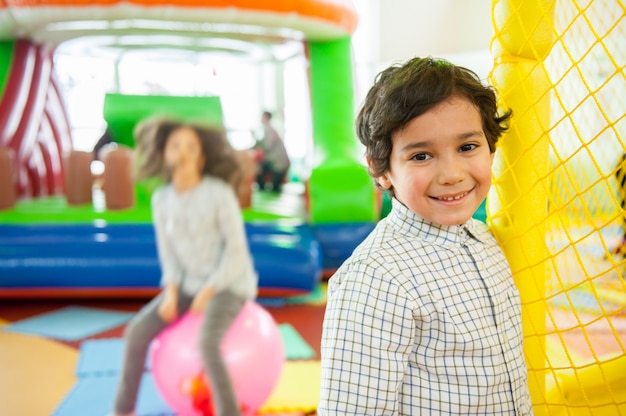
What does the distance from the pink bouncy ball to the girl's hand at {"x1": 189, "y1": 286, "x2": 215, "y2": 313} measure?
3cm

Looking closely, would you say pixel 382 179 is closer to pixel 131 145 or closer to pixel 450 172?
pixel 450 172

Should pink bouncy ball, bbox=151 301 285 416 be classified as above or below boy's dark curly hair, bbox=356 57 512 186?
below

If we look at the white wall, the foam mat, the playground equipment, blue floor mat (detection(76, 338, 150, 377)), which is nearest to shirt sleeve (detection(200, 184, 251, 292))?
the foam mat

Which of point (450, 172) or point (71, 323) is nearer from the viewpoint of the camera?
point (450, 172)

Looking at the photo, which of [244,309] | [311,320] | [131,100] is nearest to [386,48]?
[131,100]

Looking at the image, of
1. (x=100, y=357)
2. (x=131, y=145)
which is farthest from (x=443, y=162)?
(x=131, y=145)

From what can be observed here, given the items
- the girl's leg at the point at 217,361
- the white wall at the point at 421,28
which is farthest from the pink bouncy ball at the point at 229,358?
the white wall at the point at 421,28

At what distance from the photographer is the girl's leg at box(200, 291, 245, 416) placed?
62.2 inches

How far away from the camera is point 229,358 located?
5.33ft

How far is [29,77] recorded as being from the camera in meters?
3.70

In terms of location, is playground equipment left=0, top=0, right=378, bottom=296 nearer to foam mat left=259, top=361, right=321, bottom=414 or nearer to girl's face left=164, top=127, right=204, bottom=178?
foam mat left=259, top=361, right=321, bottom=414

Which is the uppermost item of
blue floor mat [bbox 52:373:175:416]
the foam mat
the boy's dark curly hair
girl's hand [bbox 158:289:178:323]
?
the boy's dark curly hair

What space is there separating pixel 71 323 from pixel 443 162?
8.52 feet

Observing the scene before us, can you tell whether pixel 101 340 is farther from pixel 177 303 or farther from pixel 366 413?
pixel 366 413
